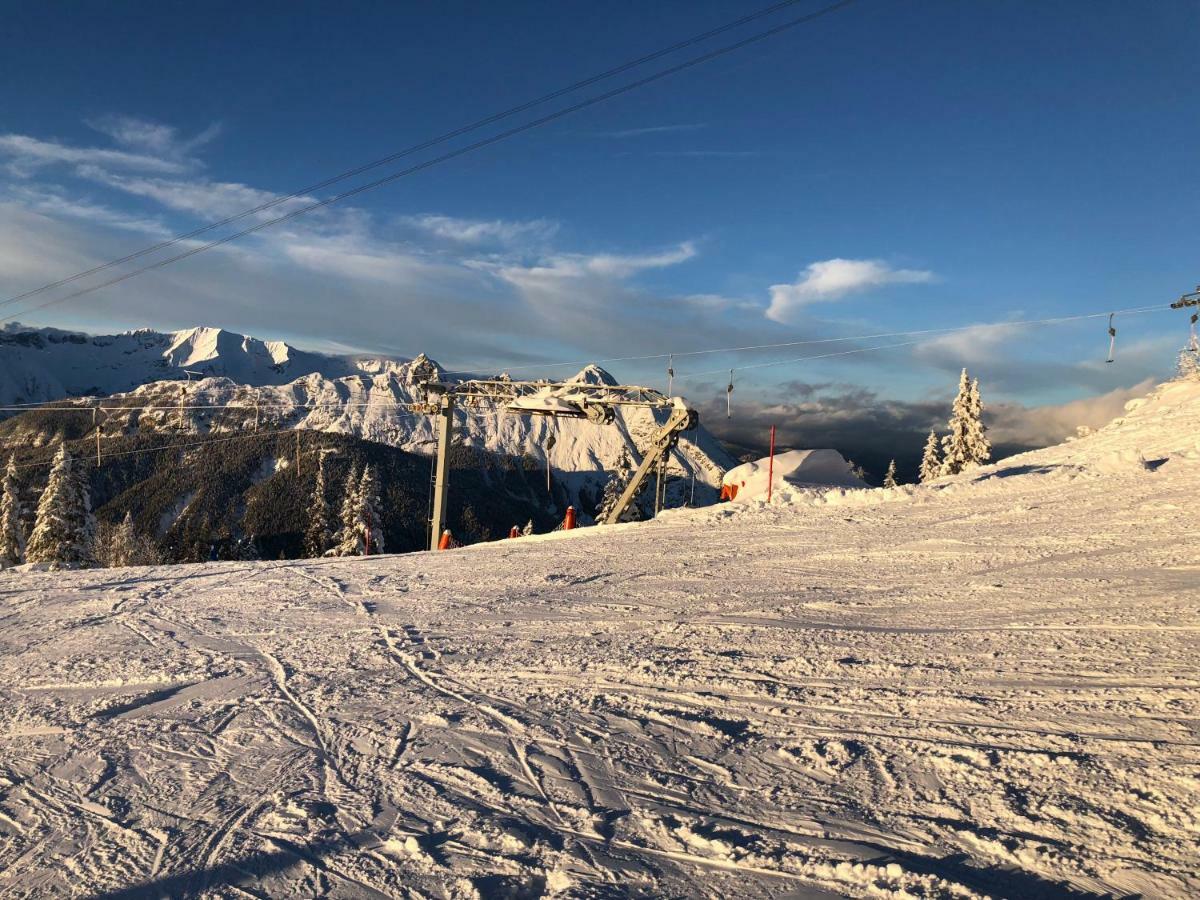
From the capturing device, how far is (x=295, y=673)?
7.42 metres

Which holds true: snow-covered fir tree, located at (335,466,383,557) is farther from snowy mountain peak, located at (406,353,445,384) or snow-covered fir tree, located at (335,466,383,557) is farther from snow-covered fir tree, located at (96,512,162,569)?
snowy mountain peak, located at (406,353,445,384)

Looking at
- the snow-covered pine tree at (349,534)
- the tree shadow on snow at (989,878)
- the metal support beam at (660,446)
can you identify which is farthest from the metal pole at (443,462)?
the tree shadow on snow at (989,878)

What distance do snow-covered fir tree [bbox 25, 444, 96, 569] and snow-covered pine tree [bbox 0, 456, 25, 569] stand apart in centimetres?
359

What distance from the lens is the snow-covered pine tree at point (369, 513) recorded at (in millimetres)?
44341

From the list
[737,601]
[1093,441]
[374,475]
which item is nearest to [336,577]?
[737,601]

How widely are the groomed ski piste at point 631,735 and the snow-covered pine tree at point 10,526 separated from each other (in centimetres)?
3634

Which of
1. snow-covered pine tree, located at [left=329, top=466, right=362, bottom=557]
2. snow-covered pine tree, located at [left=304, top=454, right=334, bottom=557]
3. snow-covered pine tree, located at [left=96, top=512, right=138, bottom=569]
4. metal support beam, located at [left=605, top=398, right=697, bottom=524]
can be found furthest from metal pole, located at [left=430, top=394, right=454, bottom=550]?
snow-covered pine tree, located at [left=96, top=512, right=138, bottom=569]

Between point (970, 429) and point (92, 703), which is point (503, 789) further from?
point (970, 429)

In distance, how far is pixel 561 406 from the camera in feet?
89.9

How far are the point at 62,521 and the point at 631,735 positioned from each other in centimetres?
4045

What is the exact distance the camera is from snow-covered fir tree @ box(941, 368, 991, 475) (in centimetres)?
4594

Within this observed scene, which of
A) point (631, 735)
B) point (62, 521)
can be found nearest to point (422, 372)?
point (62, 521)

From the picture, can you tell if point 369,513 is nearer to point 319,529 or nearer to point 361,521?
point 361,521

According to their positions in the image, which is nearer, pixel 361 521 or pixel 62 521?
pixel 62 521
